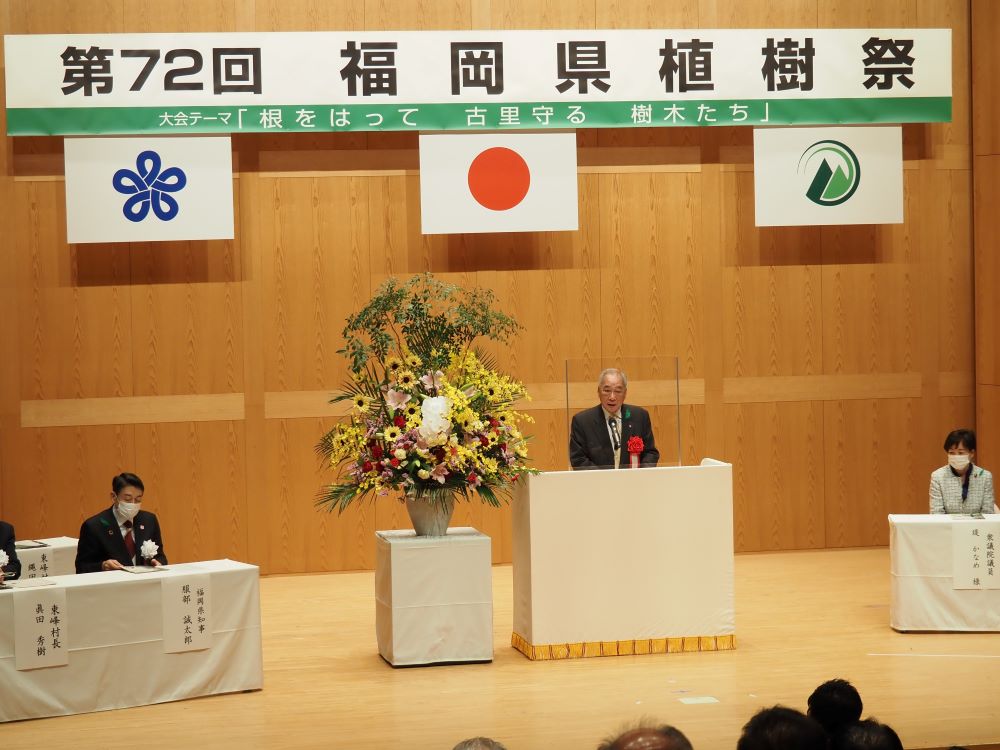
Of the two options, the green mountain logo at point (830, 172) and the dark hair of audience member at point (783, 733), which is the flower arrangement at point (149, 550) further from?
the green mountain logo at point (830, 172)

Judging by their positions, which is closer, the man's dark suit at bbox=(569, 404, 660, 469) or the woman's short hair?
the man's dark suit at bbox=(569, 404, 660, 469)

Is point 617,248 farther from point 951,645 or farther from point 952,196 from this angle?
point 951,645

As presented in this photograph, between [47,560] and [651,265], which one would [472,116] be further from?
[47,560]

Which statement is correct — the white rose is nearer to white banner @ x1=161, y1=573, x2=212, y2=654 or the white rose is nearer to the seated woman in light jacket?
white banner @ x1=161, y1=573, x2=212, y2=654

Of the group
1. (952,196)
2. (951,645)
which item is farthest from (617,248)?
(951,645)

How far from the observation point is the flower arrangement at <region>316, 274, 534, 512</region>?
628cm

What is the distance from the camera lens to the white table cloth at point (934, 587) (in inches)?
271

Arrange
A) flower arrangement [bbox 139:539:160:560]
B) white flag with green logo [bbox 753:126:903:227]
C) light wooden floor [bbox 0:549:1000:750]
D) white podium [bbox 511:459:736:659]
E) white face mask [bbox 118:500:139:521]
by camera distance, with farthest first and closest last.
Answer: white flag with green logo [bbox 753:126:903:227] < white podium [bbox 511:459:736:659] < white face mask [bbox 118:500:139:521] < flower arrangement [bbox 139:539:160:560] < light wooden floor [bbox 0:549:1000:750]

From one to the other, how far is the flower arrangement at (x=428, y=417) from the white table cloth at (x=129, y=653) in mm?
682

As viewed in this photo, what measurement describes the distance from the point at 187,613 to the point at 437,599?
1188 millimetres

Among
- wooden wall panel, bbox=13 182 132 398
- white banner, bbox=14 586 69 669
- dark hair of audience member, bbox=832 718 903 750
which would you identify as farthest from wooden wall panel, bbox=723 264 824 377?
dark hair of audience member, bbox=832 718 903 750

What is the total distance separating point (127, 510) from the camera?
6.34m

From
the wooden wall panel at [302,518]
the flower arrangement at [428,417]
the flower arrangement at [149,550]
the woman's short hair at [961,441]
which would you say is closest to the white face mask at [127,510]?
the flower arrangement at [149,550]

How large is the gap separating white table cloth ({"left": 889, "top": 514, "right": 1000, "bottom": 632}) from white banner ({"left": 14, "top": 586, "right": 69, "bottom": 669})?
4108 mm
